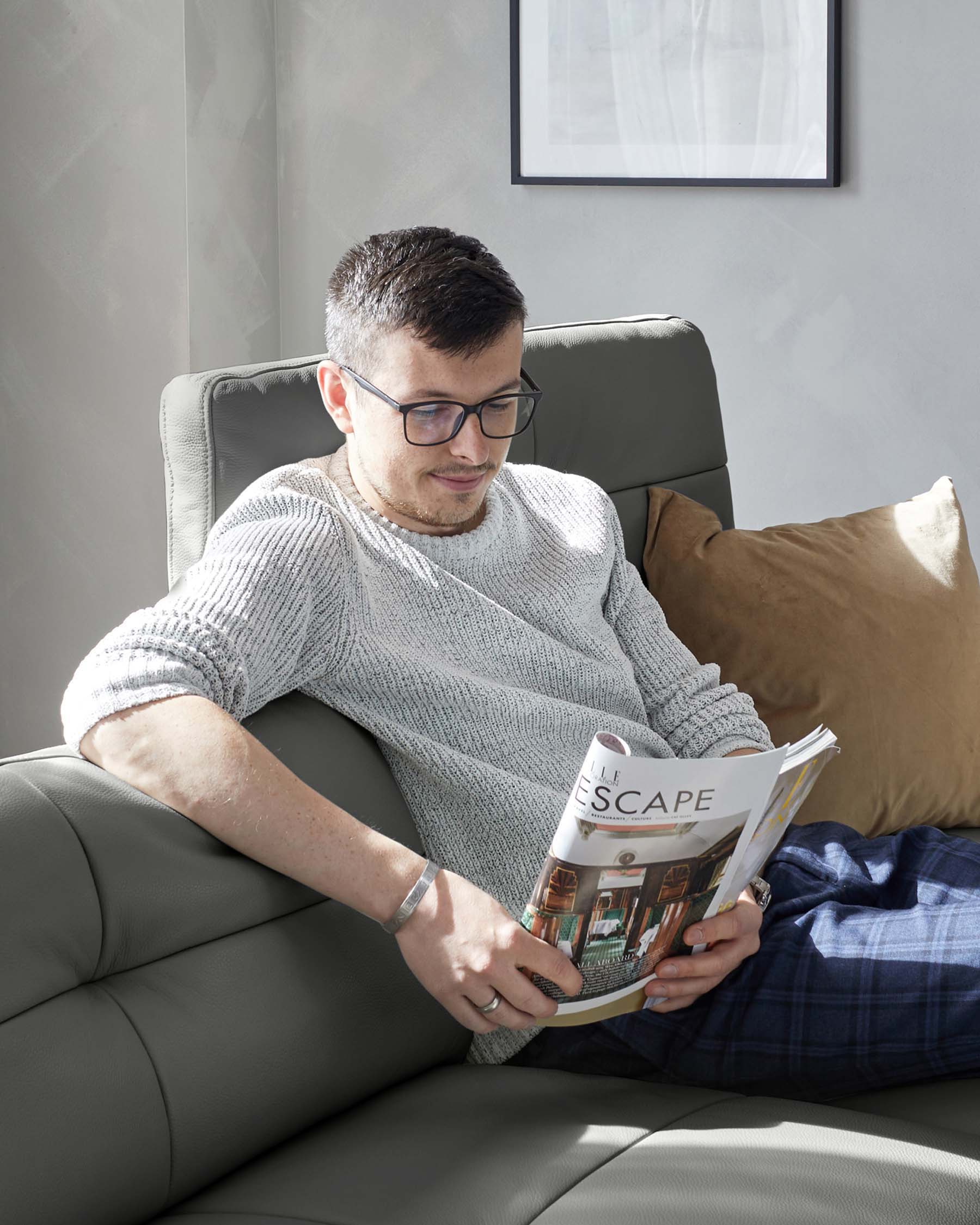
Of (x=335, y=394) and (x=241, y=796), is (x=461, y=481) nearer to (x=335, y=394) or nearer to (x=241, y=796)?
(x=335, y=394)

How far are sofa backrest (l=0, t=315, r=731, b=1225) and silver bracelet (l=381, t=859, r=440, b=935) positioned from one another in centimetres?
7

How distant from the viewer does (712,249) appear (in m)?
2.57

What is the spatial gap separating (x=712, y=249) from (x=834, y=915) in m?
1.64

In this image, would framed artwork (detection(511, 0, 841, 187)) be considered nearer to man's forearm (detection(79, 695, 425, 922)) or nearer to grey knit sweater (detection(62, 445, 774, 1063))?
grey knit sweater (detection(62, 445, 774, 1063))

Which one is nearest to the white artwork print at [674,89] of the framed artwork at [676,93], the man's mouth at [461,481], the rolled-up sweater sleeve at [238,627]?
the framed artwork at [676,93]

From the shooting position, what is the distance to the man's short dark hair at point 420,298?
1.30 m

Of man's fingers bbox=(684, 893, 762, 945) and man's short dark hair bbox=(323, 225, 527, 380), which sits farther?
man's short dark hair bbox=(323, 225, 527, 380)

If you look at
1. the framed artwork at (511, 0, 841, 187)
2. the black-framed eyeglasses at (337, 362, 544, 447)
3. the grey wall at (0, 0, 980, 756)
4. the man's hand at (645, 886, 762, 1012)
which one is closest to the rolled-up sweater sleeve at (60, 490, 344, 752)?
the black-framed eyeglasses at (337, 362, 544, 447)

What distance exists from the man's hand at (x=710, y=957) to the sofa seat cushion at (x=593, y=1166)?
9cm

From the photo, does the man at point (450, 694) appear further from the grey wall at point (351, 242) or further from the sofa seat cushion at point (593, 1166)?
the grey wall at point (351, 242)

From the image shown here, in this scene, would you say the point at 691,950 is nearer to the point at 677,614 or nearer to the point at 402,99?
the point at 677,614

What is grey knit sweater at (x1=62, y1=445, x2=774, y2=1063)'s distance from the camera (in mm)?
1120

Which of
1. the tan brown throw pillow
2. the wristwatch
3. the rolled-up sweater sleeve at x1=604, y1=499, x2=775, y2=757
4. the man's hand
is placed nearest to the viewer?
the man's hand

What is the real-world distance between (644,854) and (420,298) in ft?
1.98
